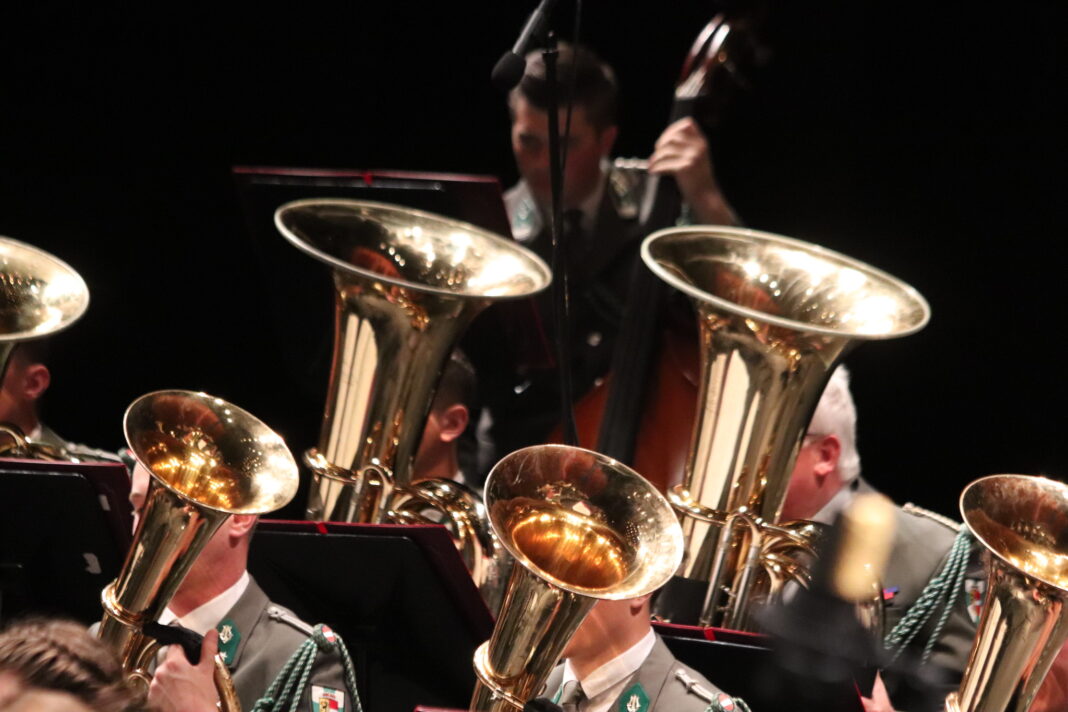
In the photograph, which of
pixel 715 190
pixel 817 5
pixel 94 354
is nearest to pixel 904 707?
pixel 715 190

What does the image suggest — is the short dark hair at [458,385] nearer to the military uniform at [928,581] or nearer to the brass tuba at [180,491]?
the brass tuba at [180,491]

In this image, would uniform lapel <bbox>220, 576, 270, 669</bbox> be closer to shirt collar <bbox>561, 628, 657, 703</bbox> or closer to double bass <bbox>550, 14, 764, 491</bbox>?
shirt collar <bbox>561, 628, 657, 703</bbox>

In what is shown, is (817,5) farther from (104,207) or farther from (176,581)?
(176,581)

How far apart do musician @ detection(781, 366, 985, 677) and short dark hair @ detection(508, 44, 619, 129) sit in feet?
2.64

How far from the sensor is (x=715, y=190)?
355 centimetres

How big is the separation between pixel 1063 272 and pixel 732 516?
1316 mm

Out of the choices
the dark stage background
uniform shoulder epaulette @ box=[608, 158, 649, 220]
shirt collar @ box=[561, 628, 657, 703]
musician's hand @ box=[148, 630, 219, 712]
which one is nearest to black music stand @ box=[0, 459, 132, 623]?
musician's hand @ box=[148, 630, 219, 712]

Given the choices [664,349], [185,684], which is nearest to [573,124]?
[664,349]

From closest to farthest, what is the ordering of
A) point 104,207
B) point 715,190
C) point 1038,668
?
1. point 1038,668
2. point 715,190
3. point 104,207

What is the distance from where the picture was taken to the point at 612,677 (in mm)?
2471

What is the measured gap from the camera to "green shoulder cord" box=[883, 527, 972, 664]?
2.87 meters

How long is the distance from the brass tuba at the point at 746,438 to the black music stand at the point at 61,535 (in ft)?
3.20

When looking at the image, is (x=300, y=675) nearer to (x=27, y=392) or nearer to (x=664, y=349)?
(x=27, y=392)

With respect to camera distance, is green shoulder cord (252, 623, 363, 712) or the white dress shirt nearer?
the white dress shirt
